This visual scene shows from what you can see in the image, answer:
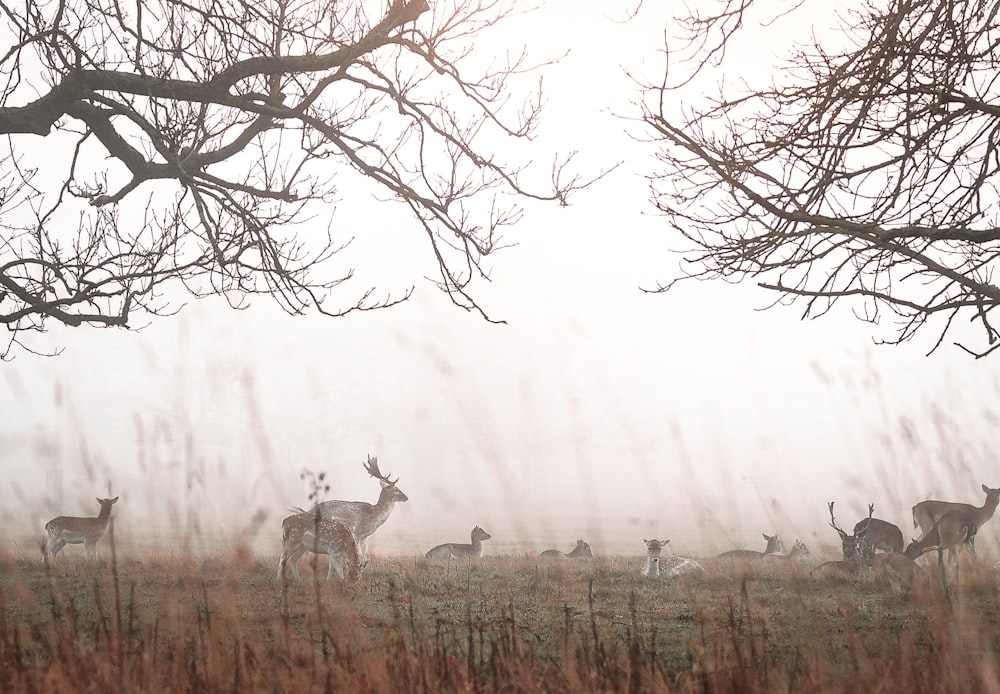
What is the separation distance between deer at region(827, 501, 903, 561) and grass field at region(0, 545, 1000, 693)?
2.67ft

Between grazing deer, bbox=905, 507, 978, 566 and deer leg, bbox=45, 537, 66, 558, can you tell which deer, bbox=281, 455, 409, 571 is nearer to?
deer leg, bbox=45, 537, 66, 558

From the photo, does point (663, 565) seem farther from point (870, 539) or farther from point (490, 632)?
point (490, 632)

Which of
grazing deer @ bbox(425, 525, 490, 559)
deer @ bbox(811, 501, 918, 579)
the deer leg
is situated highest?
the deer leg

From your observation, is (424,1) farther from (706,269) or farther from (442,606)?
(442,606)

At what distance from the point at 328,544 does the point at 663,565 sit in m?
3.88

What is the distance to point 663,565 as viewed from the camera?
34.8 ft

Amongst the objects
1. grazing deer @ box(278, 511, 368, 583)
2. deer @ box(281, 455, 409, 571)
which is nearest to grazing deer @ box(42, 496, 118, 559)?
deer @ box(281, 455, 409, 571)

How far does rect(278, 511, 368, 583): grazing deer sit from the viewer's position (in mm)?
9227

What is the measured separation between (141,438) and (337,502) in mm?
8586

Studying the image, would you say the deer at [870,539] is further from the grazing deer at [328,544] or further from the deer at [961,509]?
the grazing deer at [328,544]

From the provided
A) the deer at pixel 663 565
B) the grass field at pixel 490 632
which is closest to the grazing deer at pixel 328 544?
the grass field at pixel 490 632

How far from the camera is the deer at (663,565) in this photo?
1031 cm

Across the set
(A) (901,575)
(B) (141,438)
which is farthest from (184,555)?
(A) (901,575)

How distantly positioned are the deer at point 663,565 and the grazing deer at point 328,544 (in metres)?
3.17
